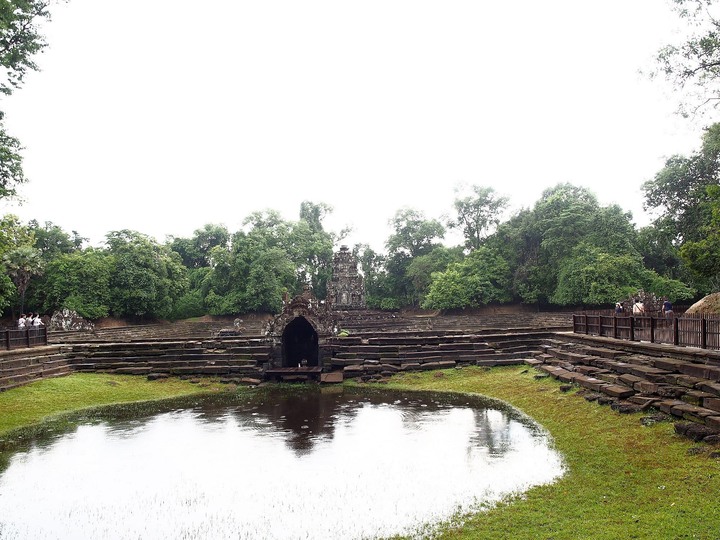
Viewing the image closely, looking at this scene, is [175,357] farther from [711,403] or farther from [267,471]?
[711,403]

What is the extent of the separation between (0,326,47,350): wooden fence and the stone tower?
30.0 meters

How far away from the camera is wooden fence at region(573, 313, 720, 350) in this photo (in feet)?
39.1

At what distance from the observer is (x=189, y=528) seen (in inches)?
287

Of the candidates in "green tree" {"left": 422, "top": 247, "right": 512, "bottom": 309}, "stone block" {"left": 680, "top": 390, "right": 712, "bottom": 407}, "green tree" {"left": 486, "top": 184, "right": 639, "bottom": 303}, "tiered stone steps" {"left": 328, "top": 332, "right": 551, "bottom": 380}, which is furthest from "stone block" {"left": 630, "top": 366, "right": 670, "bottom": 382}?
"green tree" {"left": 422, "top": 247, "right": 512, "bottom": 309}

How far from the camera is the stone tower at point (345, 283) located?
165 feet

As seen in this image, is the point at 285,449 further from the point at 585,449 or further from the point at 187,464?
the point at 585,449

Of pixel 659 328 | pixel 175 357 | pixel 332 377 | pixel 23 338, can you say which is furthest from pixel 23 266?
pixel 659 328

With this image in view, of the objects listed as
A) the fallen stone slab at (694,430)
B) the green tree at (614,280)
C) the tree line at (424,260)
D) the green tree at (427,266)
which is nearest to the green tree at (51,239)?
the tree line at (424,260)

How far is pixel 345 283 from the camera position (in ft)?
166

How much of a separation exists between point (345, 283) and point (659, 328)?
3745 centimetres

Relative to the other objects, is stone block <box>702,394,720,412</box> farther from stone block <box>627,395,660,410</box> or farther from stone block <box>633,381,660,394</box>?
stone block <box>633,381,660,394</box>

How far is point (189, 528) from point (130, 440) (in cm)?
604

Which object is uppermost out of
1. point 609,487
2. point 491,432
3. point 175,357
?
point 175,357

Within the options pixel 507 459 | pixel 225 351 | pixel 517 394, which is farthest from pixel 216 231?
pixel 507 459
